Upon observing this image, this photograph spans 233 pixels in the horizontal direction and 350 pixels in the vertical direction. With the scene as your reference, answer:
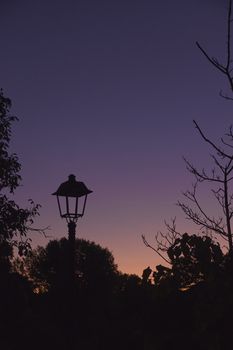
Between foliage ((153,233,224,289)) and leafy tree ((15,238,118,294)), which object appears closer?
foliage ((153,233,224,289))

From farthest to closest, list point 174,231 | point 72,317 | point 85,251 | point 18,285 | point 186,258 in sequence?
point 85,251
point 18,285
point 174,231
point 72,317
point 186,258

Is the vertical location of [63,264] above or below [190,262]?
above

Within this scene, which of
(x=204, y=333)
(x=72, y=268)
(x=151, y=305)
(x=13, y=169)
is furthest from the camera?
(x=13, y=169)

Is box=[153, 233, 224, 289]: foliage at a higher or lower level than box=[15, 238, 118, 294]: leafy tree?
lower

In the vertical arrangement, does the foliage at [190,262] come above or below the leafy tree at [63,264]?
below

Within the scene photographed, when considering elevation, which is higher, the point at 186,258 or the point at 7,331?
the point at 7,331

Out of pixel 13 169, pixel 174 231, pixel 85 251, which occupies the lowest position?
pixel 174 231

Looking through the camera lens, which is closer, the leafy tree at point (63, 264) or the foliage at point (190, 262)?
the foliage at point (190, 262)

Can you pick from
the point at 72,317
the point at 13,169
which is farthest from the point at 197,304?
the point at 13,169

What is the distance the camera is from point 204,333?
3.34 metres

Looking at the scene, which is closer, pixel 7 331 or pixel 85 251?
pixel 7 331

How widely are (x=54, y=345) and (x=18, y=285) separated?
7.69 meters

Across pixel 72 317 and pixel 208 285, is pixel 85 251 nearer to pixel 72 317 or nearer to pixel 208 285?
pixel 72 317

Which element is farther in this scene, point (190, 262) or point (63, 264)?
point (63, 264)
